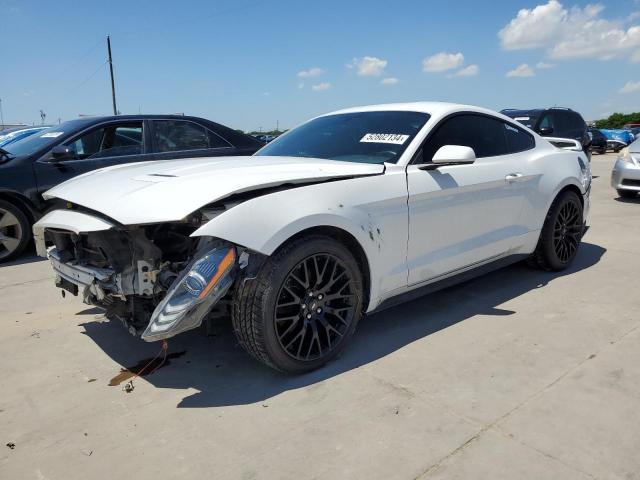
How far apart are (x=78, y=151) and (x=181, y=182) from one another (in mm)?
3775

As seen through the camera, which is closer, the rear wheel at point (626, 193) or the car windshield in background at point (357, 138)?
the car windshield in background at point (357, 138)

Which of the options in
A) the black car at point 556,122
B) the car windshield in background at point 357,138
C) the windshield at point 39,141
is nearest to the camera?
the car windshield in background at point 357,138

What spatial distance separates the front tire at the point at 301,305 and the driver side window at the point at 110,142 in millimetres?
3977

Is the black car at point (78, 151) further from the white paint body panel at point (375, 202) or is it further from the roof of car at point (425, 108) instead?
the roof of car at point (425, 108)

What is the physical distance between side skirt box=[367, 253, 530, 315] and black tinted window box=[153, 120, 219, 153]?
386 centimetres

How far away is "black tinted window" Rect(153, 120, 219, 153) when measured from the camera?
6170 mm

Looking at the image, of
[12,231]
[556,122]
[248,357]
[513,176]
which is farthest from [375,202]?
[556,122]

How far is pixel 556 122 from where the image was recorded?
1077 cm

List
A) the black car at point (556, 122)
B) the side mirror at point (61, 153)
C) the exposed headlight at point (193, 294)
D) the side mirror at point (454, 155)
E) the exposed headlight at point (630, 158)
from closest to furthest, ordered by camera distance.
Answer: the exposed headlight at point (193, 294) → the side mirror at point (454, 155) → the side mirror at point (61, 153) → the exposed headlight at point (630, 158) → the black car at point (556, 122)

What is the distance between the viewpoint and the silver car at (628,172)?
337 inches

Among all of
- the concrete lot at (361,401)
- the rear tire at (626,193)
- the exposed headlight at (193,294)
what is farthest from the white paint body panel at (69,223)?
the rear tire at (626,193)

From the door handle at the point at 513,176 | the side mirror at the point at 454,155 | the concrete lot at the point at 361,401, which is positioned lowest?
the concrete lot at the point at 361,401

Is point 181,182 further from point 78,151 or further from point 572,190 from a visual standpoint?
point 78,151

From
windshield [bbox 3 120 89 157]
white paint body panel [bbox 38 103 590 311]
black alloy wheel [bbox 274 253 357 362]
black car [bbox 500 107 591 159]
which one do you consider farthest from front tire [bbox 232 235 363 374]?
black car [bbox 500 107 591 159]
